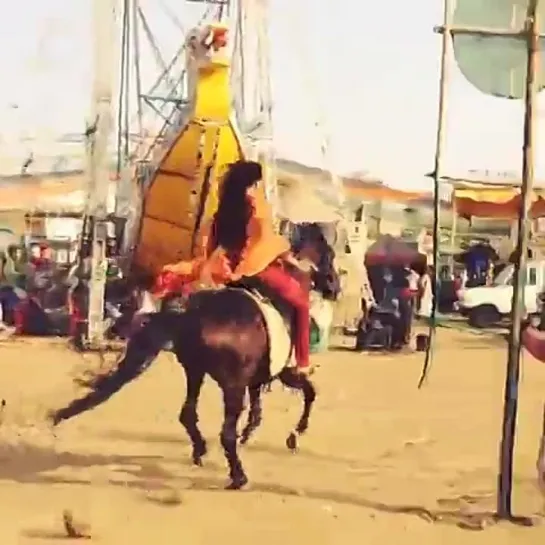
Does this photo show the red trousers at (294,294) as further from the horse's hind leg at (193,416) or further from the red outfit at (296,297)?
the horse's hind leg at (193,416)

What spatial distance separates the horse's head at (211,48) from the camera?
170 centimetres

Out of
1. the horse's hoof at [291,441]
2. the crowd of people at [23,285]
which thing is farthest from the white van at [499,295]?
the crowd of people at [23,285]

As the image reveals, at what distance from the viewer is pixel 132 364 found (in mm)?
1704

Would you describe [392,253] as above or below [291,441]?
above

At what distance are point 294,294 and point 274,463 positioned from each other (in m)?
0.29

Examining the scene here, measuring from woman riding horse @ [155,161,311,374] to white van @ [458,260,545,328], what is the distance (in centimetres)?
28

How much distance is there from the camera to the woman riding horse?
170 cm

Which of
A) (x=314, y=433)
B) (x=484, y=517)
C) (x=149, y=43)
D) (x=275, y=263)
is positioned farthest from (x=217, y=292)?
(x=484, y=517)

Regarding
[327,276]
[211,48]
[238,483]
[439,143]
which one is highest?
[211,48]

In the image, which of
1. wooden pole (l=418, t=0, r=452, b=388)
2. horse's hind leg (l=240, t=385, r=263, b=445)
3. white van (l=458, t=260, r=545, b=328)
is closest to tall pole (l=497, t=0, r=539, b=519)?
white van (l=458, t=260, r=545, b=328)

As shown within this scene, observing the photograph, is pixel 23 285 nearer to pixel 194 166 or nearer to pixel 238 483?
pixel 194 166

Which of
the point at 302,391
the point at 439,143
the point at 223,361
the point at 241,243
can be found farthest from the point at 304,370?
the point at 439,143

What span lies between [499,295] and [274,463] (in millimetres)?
481

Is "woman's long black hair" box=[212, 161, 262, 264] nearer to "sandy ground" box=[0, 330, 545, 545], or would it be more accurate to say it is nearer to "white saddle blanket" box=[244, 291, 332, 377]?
"white saddle blanket" box=[244, 291, 332, 377]
